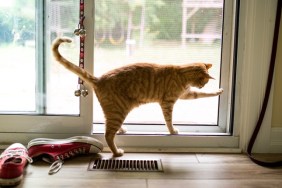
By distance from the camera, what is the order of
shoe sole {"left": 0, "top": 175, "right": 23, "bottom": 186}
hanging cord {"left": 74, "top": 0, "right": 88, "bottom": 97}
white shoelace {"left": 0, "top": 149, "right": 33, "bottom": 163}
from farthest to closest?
hanging cord {"left": 74, "top": 0, "right": 88, "bottom": 97} → white shoelace {"left": 0, "top": 149, "right": 33, "bottom": 163} → shoe sole {"left": 0, "top": 175, "right": 23, "bottom": 186}

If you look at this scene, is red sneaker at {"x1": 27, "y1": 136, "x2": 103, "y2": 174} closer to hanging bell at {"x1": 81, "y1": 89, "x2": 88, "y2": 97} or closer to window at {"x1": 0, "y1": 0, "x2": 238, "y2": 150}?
window at {"x1": 0, "y1": 0, "x2": 238, "y2": 150}

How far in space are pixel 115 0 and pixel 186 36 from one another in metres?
0.41

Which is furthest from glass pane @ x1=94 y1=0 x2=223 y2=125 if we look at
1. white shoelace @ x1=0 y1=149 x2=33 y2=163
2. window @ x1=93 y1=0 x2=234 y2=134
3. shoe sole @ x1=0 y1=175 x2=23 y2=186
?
shoe sole @ x1=0 y1=175 x2=23 y2=186

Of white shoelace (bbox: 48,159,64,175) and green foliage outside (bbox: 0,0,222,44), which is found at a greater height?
green foliage outside (bbox: 0,0,222,44)

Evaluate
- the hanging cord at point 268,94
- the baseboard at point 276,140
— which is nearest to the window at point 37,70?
the hanging cord at point 268,94

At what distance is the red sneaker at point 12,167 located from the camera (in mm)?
1442

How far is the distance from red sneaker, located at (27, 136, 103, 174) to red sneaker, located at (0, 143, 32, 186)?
105 mm

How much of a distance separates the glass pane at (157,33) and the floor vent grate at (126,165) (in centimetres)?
36

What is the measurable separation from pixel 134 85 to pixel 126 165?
375mm

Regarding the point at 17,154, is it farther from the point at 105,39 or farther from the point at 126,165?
the point at 105,39

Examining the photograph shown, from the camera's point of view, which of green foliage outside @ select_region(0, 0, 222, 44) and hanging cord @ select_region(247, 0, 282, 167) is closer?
hanging cord @ select_region(247, 0, 282, 167)

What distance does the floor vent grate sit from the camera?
1660 millimetres

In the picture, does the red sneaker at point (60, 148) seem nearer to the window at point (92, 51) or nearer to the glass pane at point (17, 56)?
the window at point (92, 51)

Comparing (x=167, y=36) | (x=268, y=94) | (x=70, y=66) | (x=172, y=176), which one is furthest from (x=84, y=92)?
(x=268, y=94)
